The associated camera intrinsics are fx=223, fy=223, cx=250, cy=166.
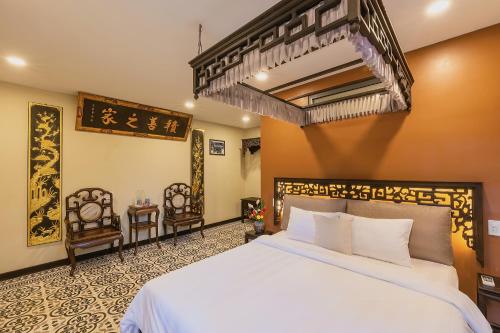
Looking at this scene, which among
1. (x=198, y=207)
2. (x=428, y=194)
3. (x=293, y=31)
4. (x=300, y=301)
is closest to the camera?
(x=293, y=31)

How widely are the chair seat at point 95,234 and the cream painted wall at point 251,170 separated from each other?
356cm

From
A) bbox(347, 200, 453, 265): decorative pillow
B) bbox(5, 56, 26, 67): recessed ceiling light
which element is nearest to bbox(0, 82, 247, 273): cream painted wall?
bbox(5, 56, 26, 67): recessed ceiling light

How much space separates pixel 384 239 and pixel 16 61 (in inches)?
164

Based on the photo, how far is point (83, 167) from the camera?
3.62 m

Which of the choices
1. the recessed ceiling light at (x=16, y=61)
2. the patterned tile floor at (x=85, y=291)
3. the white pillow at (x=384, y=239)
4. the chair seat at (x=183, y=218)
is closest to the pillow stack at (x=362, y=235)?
the white pillow at (x=384, y=239)

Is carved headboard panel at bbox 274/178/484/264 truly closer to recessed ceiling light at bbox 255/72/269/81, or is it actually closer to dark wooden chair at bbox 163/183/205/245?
recessed ceiling light at bbox 255/72/269/81

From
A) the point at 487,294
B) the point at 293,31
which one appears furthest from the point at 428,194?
the point at 293,31

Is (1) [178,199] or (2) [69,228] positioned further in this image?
(1) [178,199]

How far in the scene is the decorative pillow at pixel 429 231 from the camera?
191cm

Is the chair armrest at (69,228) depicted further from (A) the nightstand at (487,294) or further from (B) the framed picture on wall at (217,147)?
(A) the nightstand at (487,294)

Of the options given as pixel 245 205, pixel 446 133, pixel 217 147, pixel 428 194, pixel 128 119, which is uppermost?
pixel 128 119

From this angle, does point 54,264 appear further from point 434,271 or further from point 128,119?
point 434,271

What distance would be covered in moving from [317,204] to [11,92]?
4330 millimetres

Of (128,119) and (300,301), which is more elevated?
(128,119)
